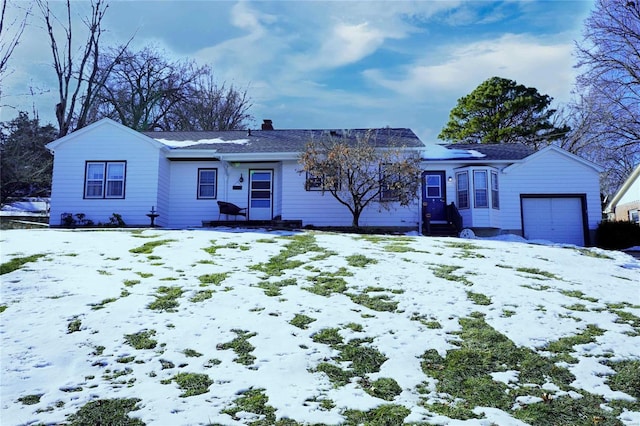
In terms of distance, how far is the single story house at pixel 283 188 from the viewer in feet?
55.8

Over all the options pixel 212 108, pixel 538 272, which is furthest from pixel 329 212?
pixel 212 108

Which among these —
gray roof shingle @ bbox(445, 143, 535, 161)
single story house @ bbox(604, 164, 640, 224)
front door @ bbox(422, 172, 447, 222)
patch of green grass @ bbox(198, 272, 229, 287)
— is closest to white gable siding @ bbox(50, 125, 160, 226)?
patch of green grass @ bbox(198, 272, 229, 287)

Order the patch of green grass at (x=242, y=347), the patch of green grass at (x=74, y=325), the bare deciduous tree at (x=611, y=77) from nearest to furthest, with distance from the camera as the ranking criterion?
the patch of green grass at (x=242, y=347) < the patch of green grass at (x=74, y=325) < the bare deciduous tree at (x=611, y=77)

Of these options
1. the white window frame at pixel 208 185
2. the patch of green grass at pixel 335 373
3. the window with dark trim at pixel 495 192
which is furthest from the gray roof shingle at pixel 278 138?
the patch of green grass at pixel 335 373

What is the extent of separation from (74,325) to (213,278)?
8.19ft

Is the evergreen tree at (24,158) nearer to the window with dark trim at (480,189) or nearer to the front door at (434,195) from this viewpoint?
the front door at (434,195)

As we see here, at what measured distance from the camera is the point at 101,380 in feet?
15.3

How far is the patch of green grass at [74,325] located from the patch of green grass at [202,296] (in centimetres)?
155

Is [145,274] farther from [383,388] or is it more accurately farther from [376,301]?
[383,388]

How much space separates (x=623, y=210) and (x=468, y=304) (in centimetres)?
2100

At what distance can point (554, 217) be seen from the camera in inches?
682

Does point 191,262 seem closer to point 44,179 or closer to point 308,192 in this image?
point 308,192

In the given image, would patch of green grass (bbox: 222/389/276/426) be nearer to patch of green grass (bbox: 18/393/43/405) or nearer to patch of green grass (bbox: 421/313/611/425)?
patch of green grass (bbox: 421/313/611/425)

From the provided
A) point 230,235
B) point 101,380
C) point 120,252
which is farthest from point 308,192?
point 101,380
